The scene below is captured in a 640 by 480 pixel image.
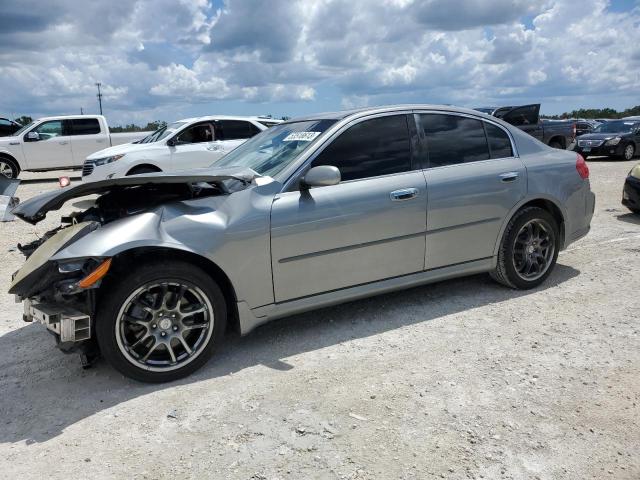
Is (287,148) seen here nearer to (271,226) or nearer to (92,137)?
(271,226)

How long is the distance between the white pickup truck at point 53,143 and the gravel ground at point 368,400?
13033mm

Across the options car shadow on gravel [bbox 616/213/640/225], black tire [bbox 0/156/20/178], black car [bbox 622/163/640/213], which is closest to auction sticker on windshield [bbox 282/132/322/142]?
car shadow on gravel [bbox 616/213/640/225]

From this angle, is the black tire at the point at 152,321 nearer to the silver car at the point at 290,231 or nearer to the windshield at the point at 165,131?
the silver car at the point at 290,231

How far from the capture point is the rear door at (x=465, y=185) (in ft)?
13.9

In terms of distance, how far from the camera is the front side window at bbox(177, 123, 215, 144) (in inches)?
447

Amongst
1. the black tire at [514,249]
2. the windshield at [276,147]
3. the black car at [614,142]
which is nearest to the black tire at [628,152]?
the black car at [614,142]

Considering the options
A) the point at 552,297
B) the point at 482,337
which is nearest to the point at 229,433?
the point at 482,337

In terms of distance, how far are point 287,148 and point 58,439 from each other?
250cm

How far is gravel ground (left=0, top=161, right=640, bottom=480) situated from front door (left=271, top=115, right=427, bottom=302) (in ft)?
1.68

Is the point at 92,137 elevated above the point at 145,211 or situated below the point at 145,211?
above

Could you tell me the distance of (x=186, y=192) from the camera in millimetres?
3756

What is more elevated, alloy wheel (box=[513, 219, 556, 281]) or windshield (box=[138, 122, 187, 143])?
windshield (box=[138, 122, 187, 143])

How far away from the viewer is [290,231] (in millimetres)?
3615

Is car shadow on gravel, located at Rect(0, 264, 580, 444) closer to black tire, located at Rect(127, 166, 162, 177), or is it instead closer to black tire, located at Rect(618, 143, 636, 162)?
black tire, located at Rect(127, 166, 162, 177)
